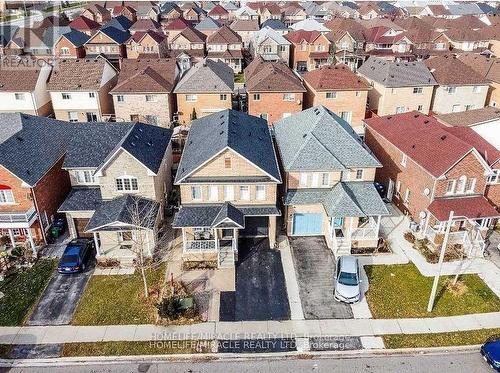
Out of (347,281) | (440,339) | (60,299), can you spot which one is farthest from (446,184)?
(60,299)

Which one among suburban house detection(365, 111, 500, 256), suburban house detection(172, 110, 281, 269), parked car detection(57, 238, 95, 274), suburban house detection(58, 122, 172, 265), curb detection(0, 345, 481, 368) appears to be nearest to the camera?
curb detection(0, 345, 481, 368)

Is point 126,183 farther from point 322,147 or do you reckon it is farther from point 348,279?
point 348,279

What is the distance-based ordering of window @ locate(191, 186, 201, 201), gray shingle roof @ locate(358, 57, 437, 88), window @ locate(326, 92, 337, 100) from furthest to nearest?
gray shingle roof @ locate(358, 57, 437, 88), window @ locate(326, 92, 337, 100), window @ locate(191, 186, 201, 201)

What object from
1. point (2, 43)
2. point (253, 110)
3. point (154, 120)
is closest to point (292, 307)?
point (253, 110)

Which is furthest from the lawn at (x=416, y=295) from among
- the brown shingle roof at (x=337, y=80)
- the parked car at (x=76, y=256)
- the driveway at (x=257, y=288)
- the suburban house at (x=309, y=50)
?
the suburban house at (x=309, y=50)

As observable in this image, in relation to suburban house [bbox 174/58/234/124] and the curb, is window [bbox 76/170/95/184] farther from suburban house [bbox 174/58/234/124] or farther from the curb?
suburban house [bbox 174/58/234/124]

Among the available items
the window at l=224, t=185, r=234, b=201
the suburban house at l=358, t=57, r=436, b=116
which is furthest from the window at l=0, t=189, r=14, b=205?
the suburban house at l=358, t=57, r=436, b=116
